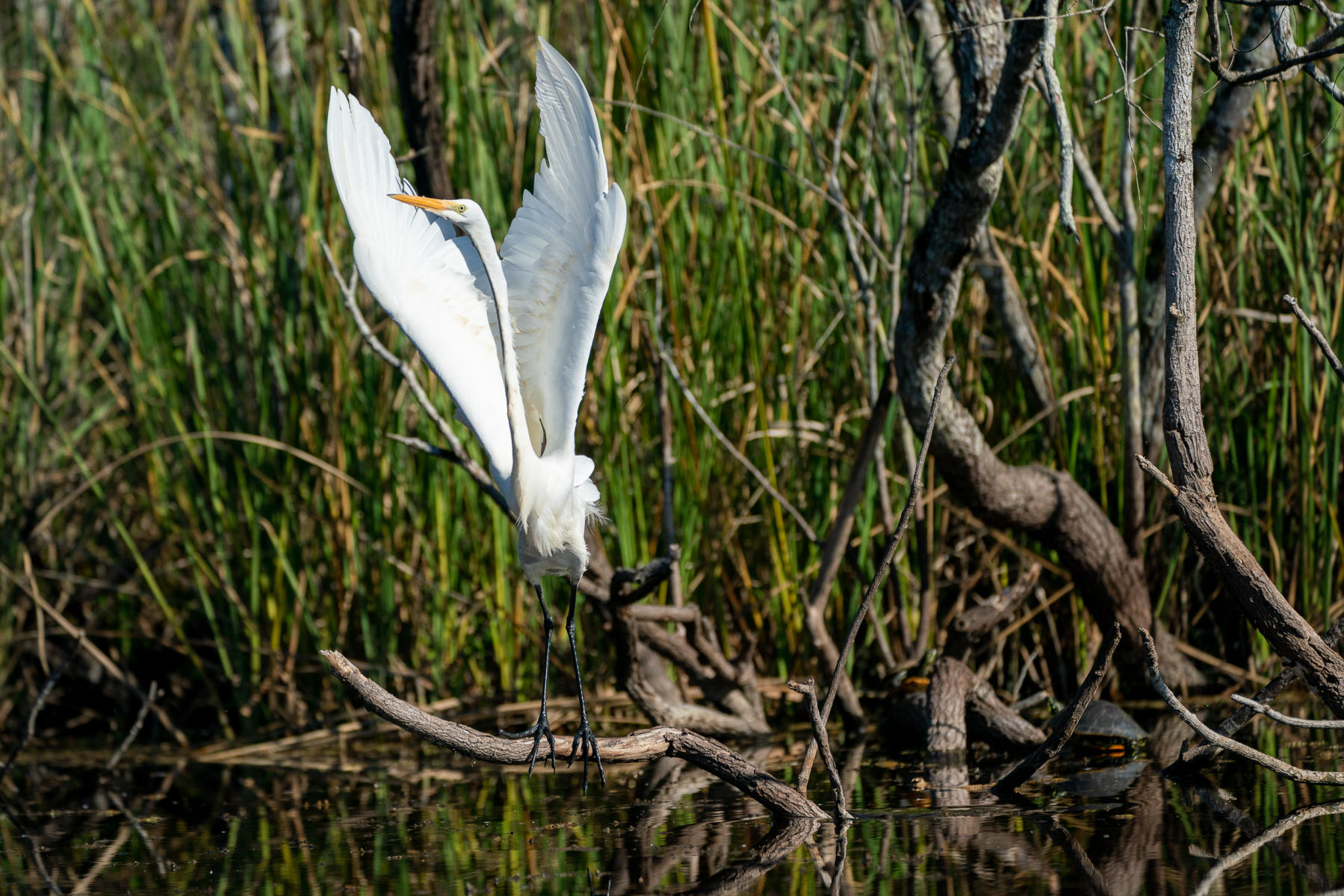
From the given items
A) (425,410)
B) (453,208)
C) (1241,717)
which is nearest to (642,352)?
(425,410)

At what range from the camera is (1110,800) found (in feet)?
8.83

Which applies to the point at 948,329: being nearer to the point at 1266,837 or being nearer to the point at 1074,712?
the point at 1074,712

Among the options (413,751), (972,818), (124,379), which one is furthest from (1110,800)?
(124,379)

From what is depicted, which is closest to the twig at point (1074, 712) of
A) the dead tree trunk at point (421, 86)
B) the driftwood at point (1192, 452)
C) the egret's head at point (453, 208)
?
the driftwood at point (1192, 452)

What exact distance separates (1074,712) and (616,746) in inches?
36.4

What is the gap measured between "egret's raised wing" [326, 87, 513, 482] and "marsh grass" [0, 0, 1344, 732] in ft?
2.61

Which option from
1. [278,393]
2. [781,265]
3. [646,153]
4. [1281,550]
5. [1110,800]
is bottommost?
[1110,800]

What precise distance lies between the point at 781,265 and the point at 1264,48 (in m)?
1.51

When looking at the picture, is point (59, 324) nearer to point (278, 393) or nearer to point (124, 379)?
point (124, 379)

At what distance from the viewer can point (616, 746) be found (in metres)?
2.44

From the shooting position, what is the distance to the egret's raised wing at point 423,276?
2.84 metres

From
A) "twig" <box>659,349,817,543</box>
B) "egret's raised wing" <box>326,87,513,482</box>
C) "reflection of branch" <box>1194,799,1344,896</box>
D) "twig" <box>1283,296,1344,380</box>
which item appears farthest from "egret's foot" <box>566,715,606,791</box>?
"twig" <box>1283,296,1344,380</box>

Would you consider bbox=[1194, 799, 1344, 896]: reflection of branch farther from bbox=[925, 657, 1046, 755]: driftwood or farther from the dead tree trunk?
the dead tree trunk

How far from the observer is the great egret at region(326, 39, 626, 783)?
2.60 metres
